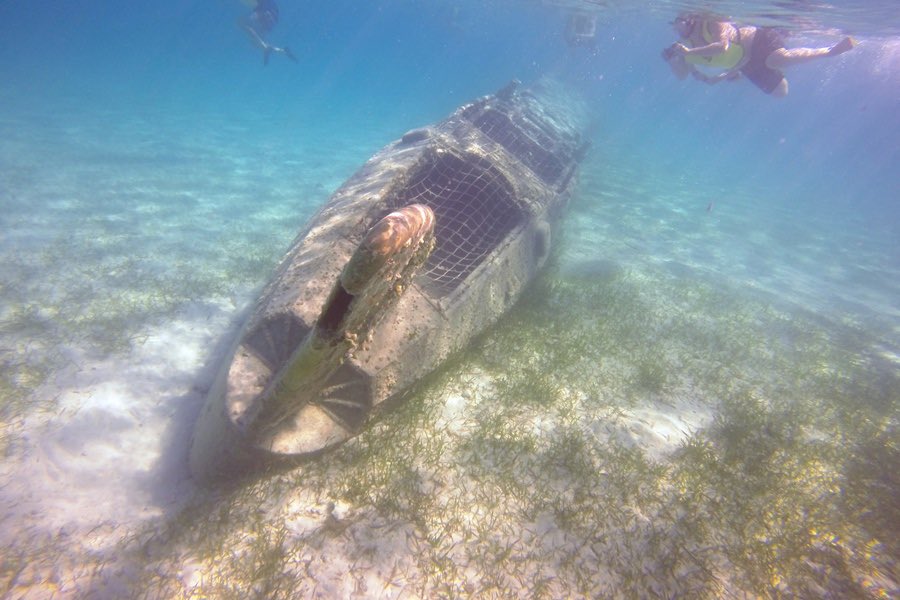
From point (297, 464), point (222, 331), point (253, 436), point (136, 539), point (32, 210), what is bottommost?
point (32, 210)

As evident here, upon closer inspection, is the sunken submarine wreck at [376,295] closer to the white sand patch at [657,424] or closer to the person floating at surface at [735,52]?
the white sand patch at [657,424]

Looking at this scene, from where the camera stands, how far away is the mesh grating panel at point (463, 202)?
258 inches

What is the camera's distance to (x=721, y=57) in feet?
26.6

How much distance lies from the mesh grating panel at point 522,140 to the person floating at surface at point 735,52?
133 inches

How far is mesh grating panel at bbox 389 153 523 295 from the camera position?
21.5 feet

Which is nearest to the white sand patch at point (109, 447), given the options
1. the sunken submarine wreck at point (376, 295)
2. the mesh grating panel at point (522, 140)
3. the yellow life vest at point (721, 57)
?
the sunken submarine wreck at point (376, 295)

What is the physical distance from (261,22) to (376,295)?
1838 cm

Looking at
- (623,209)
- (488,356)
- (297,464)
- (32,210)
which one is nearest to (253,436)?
(297,464)

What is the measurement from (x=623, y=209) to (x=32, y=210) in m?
17.9

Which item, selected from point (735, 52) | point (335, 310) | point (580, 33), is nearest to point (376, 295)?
point (335, 310)

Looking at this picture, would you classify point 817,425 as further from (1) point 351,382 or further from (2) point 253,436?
(2) point 253,436

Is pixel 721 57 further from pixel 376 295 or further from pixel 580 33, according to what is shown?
pixel 580 33

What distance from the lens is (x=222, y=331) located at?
604 centimetres

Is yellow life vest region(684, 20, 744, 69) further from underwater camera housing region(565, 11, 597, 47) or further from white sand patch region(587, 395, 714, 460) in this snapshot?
underwater camera housing region(565, 11, 597, 47)
